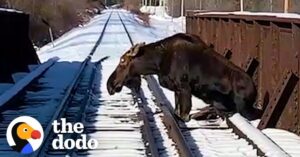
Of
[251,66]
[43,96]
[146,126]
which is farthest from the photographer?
[43,96]

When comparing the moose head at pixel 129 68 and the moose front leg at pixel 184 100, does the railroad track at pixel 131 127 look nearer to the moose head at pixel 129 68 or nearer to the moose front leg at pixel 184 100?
the moose front leg at pixel 184 100

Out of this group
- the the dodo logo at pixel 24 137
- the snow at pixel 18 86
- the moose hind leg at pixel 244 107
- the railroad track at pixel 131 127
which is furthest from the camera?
the snow at pixel 18 86

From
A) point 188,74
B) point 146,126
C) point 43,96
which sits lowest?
point 43,96

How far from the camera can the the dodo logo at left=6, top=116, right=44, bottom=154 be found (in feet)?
31.5

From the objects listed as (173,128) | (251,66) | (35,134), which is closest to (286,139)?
(173,128)

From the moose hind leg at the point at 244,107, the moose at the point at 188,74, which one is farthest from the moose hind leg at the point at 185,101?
the moose hind leg at the point at 244,107

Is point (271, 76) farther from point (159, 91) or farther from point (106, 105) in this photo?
point (159, 91)

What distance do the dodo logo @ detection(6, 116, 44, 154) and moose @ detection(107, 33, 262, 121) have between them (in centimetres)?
242

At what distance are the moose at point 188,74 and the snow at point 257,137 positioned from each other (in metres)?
0.39

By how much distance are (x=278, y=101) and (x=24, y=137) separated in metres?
4.17

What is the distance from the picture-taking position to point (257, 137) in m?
10.6

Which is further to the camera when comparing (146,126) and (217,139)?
(146,126)

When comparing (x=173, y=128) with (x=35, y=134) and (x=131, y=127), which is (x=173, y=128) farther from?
(x=35, y=134)

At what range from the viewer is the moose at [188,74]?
491 inches
